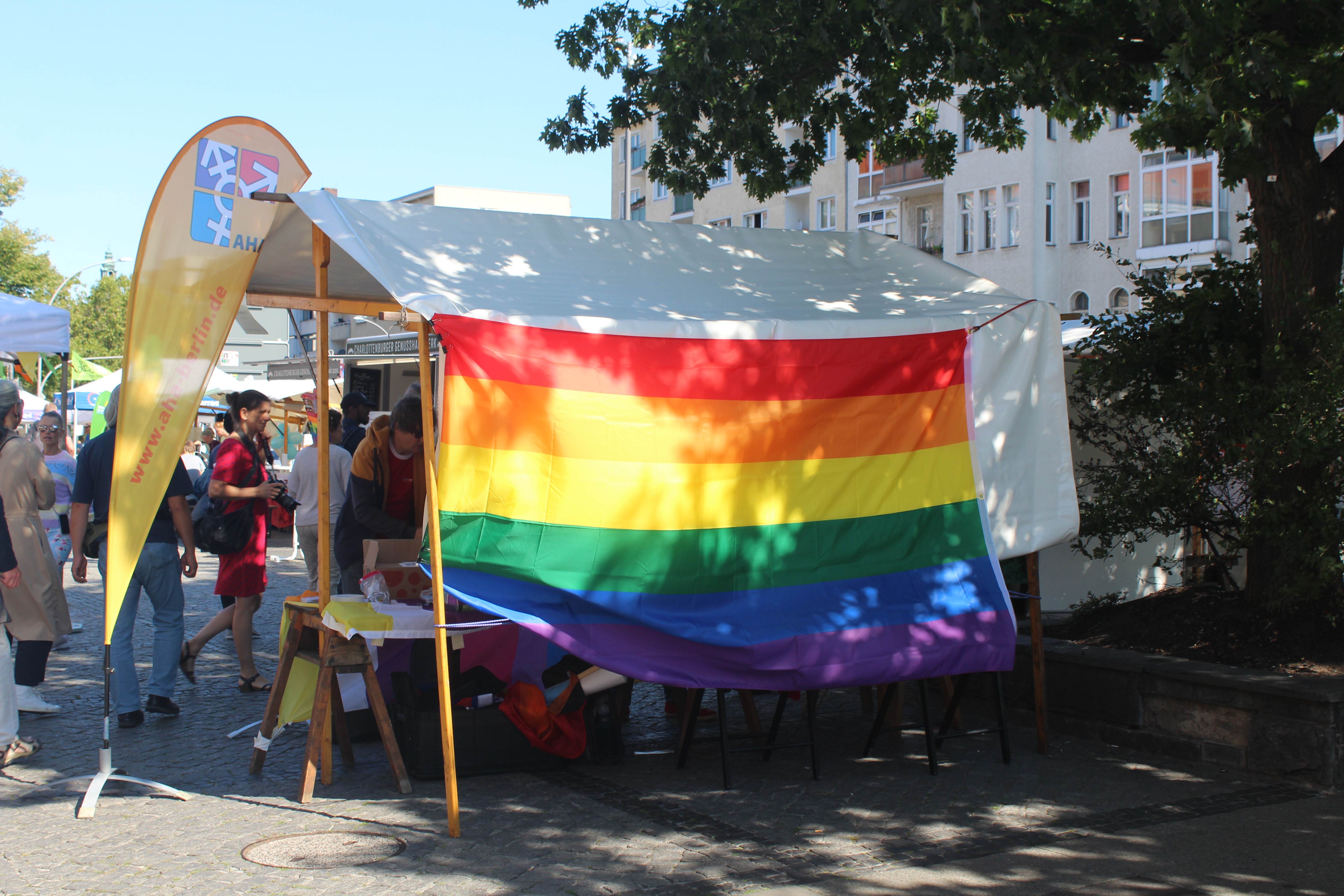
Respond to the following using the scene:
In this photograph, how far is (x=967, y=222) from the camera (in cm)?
3544

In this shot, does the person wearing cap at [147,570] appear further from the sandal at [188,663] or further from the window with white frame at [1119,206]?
the window with white frame at [1119,206]

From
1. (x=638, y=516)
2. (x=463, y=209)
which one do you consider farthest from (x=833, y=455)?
(x=463, y=209)

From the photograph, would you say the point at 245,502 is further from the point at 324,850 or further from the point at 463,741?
the point at 324,850

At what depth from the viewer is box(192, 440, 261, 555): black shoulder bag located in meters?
8.09

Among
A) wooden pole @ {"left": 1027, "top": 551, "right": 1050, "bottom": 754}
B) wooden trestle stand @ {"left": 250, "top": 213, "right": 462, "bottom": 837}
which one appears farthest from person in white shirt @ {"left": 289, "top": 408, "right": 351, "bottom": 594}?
wooden pole @ {"left": 1027, "top": 551, "right": 1050, "bottom": 754}

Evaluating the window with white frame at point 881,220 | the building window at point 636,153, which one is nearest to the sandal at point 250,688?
the window with white frame at point 881,220

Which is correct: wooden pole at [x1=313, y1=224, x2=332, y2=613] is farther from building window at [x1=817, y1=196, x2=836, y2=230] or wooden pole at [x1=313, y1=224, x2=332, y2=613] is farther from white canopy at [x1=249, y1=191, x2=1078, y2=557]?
building window at [x1=817, y1=196, x2=836, y2=230]

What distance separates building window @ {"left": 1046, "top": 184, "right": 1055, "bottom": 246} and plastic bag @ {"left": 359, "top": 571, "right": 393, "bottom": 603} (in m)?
29.9

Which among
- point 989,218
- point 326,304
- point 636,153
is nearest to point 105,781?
point 326,304

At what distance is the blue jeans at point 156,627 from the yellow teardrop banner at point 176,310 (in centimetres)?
150

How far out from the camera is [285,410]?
70.7 feet

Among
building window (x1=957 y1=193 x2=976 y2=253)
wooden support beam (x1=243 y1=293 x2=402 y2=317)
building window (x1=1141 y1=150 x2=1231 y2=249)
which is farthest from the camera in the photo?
building window (x1=957 y1=193 x2=976 y2=253)

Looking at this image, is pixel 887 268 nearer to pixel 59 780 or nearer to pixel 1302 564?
pixel 1302 564

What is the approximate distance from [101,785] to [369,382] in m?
8.98
